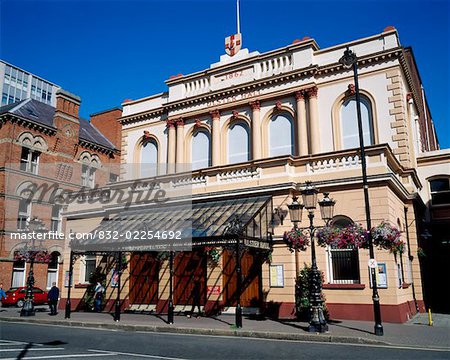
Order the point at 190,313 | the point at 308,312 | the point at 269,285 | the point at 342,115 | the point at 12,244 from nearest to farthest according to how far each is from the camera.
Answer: the point at 308,312
the point at 269,285
the point at 190,313
the point at 342,115
the point at 12,244

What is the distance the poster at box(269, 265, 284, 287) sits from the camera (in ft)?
57.6

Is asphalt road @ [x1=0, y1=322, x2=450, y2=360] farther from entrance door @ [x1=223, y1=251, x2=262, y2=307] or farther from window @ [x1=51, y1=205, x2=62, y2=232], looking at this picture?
window @ [x1=51, y1=205, x2=62, y2=232]

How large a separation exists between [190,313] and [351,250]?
7.72 metres

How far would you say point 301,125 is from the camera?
22.3 metres

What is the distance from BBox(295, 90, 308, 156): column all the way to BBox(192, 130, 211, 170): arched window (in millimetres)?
5924

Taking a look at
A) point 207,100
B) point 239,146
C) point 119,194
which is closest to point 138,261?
point 119,194

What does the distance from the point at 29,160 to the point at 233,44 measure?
21410 mm

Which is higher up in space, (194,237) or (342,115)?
(342,115)

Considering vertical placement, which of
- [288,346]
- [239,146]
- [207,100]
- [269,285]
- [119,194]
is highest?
[207,100]

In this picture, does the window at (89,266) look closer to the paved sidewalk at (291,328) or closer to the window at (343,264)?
the paved sidewalk at (291,328)

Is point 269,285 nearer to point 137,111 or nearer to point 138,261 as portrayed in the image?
point 138,261

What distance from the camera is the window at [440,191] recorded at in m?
25.3

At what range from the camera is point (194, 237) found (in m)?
16.8

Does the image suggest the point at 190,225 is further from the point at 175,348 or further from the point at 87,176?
the point at 87,176
